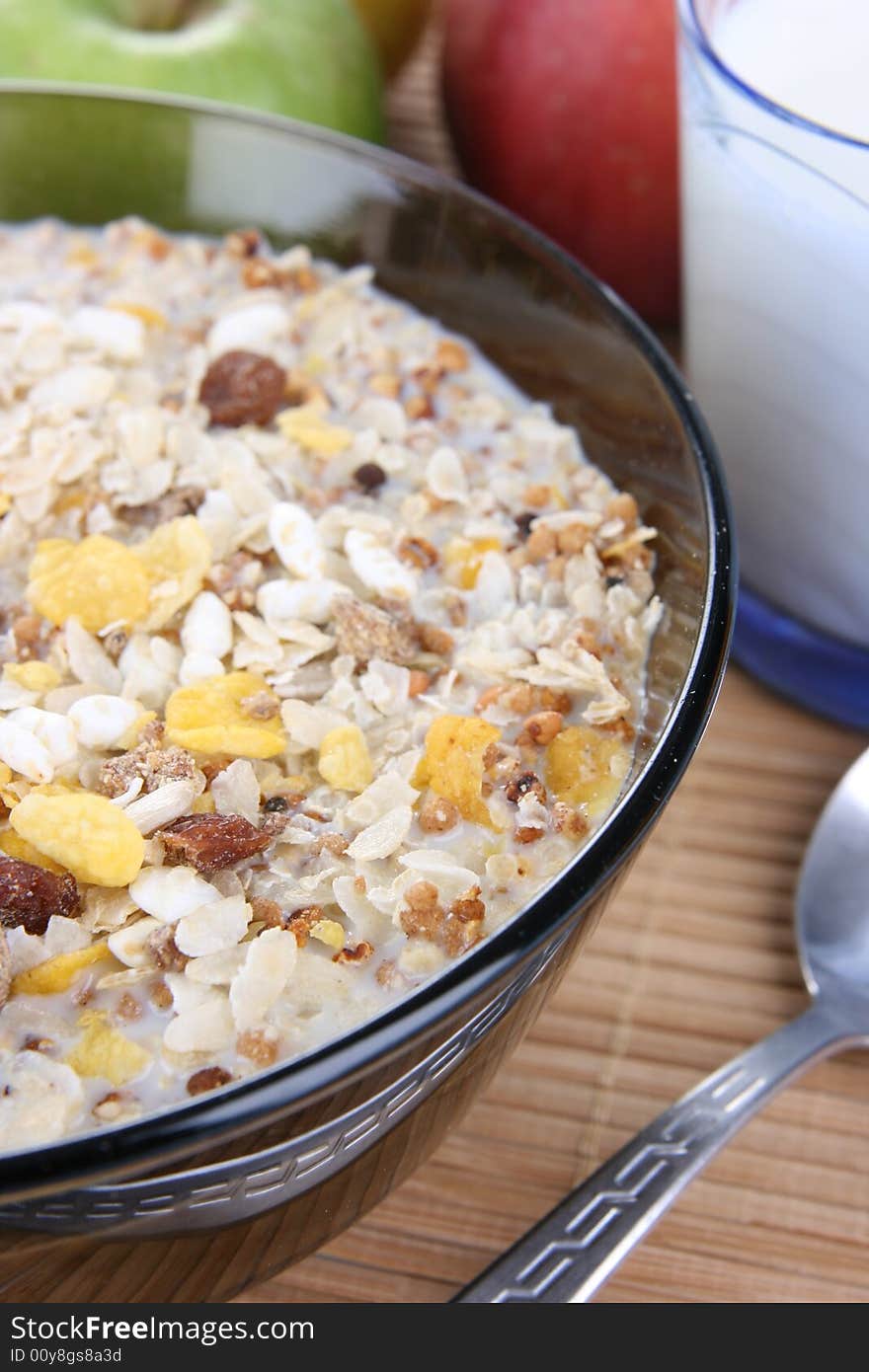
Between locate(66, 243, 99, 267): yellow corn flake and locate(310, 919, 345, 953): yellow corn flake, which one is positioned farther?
locate(66, 243, 99, 267): yellow corn flake

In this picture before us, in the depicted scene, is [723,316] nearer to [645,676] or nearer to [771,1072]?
[645,676]

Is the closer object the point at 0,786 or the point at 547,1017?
the point at 0,786

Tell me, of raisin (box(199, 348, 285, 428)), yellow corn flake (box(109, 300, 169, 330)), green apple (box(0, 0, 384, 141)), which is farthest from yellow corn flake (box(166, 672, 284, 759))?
green apple (box(0, 0, 384, 141))

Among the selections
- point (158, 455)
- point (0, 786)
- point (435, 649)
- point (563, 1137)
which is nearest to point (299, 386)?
point (158, 455)

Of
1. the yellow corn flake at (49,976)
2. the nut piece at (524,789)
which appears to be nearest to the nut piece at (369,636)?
the nut piece at (524,789)

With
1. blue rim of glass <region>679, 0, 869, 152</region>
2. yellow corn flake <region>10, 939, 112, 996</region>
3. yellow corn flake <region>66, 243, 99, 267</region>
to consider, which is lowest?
yellow corn flake <region>10, 939, 112, 996</region>

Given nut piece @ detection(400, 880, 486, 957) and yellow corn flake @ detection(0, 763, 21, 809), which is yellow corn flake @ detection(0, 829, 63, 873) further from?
nut piece @ detection(400, 880, 486, 957)

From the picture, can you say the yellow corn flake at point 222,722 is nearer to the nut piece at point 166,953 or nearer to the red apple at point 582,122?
the nut piece at point 166,953
